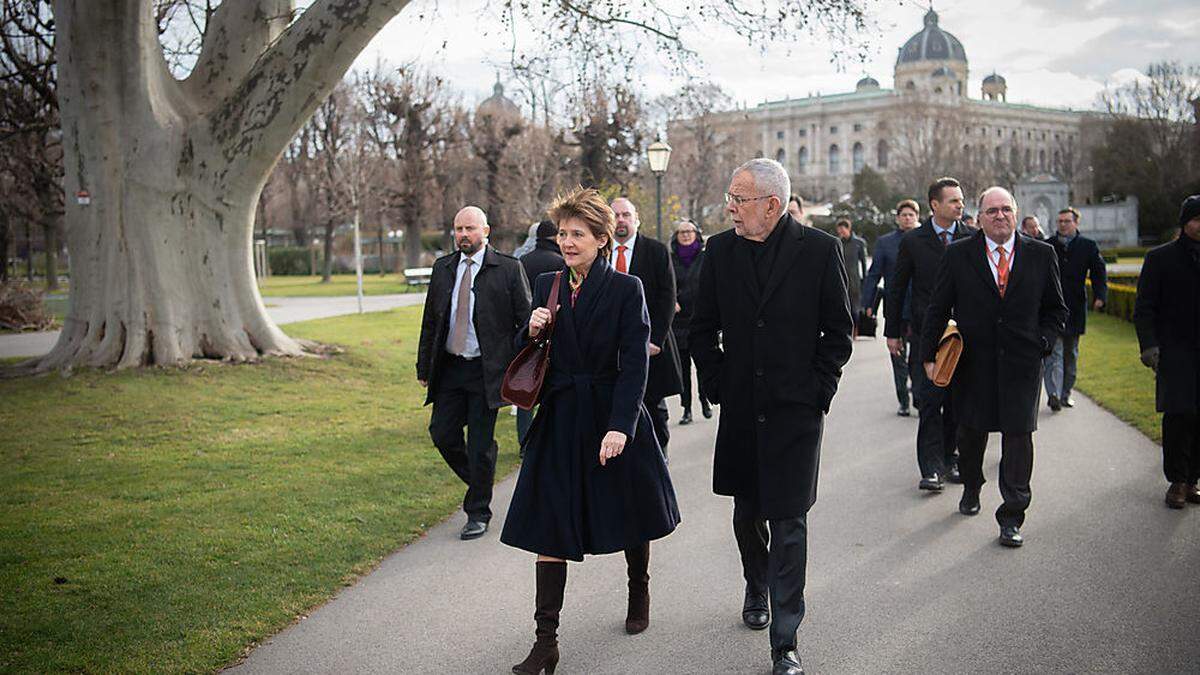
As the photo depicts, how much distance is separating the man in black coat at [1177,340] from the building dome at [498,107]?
43711mm

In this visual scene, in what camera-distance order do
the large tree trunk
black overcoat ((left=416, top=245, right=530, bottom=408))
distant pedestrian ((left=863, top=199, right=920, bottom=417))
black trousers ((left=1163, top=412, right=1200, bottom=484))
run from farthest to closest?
the large tree trunk
distant pedestrian ((left=863, top=199, right=920, bottom=417))
black trousers ((left=1163, top=412, right=1200, bottom=484))
black overcoat ((left=416, top=245, right=530, bottom=408))

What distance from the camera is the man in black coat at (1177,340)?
669 centimetres

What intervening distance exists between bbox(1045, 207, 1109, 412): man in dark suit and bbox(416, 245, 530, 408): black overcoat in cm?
672

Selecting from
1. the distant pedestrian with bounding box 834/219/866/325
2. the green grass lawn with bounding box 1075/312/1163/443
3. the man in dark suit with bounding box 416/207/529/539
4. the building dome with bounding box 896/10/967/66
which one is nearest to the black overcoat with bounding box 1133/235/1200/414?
the green grass lawn with bounding box 1075/312/1163/443

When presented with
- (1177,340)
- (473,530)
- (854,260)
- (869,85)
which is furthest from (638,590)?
(869,85)

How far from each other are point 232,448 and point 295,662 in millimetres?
5482

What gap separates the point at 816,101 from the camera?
127750 mm

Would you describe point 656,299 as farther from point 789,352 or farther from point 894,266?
point 789,352

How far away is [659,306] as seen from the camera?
25.2ft

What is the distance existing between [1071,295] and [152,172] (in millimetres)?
11578

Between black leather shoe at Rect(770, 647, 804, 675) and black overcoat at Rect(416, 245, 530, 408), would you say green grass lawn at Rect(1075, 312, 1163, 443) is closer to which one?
black overcoat at Rect(416, 245, 530, 408)

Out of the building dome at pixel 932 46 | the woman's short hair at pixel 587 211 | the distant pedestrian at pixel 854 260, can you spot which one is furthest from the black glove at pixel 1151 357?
the building dome at pixel 932 46

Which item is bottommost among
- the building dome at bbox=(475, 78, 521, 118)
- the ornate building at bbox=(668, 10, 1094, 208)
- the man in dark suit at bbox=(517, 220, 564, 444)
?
the man in dark suit at bbox=(517, 220, 564, 444)

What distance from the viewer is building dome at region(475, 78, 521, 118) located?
50188 millimetres
